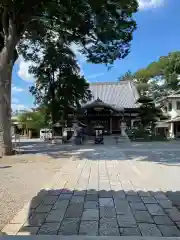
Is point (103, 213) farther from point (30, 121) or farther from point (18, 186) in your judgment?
point (30, 121)

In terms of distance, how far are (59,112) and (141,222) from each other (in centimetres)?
1993

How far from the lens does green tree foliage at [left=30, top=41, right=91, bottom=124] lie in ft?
71.5

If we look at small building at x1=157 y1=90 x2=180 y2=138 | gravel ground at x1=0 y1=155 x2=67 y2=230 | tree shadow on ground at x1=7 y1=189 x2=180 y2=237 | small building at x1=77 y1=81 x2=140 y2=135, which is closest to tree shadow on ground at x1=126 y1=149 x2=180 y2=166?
gravel ground at x1=0 y1=155 x2=67 y2=230

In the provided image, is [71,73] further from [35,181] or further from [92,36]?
[35,181]

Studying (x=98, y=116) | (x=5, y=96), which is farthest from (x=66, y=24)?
(x=98, y=116)

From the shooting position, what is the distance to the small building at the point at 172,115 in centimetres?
3022

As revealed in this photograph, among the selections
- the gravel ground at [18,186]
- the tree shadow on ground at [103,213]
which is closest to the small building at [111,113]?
the gravel ground at [18,186]

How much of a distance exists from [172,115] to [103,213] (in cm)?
2940

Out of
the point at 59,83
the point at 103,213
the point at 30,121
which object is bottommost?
the point at 103,213

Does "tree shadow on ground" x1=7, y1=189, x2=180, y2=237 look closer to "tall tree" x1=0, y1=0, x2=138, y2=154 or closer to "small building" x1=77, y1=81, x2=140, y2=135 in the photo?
"tall tree" x1=0, y1=0, x2=138, y2=154

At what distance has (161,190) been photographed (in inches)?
221

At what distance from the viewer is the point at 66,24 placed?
13.0 metres

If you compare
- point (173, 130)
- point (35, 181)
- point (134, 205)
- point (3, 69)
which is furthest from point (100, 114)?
point (134, 205)

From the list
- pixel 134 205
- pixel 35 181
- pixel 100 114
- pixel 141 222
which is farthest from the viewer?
pixel 100 114
